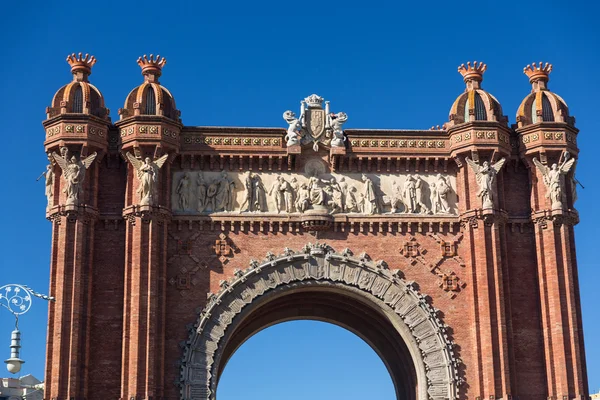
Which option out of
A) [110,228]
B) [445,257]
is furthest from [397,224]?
[110,228]

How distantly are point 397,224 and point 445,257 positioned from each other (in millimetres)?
1812

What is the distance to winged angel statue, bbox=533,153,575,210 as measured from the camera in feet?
126

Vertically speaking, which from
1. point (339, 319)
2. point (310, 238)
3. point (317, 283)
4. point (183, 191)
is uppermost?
point (183, 191)

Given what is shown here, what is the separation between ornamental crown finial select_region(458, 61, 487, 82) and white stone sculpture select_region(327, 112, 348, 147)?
4.32m

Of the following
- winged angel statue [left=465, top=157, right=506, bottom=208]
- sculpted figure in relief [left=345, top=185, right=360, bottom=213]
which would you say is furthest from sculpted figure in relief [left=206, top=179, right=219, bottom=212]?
winged angel statue [left=465, top=157, right=506, bottom=208]

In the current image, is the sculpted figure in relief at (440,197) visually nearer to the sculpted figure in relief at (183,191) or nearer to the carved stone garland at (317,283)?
the carved stone garland at (317,283)

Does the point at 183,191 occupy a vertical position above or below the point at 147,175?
below

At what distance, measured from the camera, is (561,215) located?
125 feet

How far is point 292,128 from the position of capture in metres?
38.6

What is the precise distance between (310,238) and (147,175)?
5406 mm

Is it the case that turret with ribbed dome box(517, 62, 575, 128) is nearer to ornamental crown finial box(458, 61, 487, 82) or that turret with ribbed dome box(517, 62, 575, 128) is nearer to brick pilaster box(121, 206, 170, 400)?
ornamental crown finial box(458, 61, 487, 82)

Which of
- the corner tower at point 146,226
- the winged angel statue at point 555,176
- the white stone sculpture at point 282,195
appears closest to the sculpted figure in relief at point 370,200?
the white stone sculpture at point 282,195

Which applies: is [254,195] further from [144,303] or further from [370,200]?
[144,303]

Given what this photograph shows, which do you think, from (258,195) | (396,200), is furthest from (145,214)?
(396,200)
